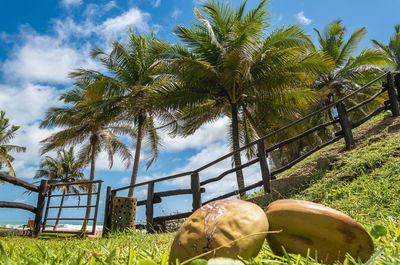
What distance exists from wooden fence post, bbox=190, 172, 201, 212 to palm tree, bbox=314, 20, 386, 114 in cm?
1311

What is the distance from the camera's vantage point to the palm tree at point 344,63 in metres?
17.0

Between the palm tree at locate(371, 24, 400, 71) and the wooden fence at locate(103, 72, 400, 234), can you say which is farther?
the palm tree at locate(371, 24, 400, 71)

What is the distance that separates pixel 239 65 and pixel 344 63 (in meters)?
12.7

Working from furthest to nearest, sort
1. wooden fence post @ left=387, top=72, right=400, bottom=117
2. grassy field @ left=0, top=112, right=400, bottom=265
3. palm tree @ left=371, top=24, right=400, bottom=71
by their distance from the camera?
palm tree @ left=371, top=24, right=400, bottom=71
wooden fence post @ left=387, top=72, right=400, bottom=117
grassy field @ left=0, top=112, right=400, bottom=265

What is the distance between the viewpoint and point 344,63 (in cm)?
1894

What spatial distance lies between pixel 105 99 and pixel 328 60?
10670 millimetres

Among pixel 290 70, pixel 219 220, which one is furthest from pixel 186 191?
pixel 290 70

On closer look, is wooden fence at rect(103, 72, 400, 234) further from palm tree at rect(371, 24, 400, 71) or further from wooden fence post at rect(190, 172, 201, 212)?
palm tree at rect(371, 24, 400, 71)

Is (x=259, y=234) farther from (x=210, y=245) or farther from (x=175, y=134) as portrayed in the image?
(x=175, y=134)

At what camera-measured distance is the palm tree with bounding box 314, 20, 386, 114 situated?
17.0 meters

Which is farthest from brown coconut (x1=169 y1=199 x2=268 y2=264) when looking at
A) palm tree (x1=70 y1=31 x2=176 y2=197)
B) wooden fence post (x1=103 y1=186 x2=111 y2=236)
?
palm tree (x1=70 y1=31 x2=176 y2=197)

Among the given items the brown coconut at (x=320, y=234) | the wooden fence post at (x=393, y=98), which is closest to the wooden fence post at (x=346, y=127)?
the wooden fence post at (x=393, y=98)

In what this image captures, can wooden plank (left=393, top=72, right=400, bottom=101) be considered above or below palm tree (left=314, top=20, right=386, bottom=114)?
below

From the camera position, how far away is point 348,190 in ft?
13.0
